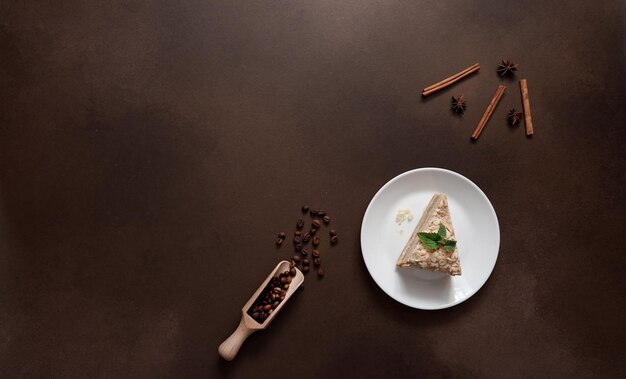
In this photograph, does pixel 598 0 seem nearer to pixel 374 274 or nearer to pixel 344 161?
pixel 344 161

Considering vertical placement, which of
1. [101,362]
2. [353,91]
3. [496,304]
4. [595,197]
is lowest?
[101,362]

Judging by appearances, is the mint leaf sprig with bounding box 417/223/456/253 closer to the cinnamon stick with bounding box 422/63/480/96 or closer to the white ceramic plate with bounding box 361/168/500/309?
the white ceramic plate with bounding box 361/168/500/309

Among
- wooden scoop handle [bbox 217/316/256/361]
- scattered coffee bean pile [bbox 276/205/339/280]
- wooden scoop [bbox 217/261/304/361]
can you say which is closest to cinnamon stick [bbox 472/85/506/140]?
scattered coffee bean pile [bbox 276/205/339/280]

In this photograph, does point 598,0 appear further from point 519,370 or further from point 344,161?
point 519,370

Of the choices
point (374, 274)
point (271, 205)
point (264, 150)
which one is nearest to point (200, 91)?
point (264, 150)

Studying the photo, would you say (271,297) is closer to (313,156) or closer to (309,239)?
(309,239)

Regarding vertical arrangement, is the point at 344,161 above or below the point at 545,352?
above
